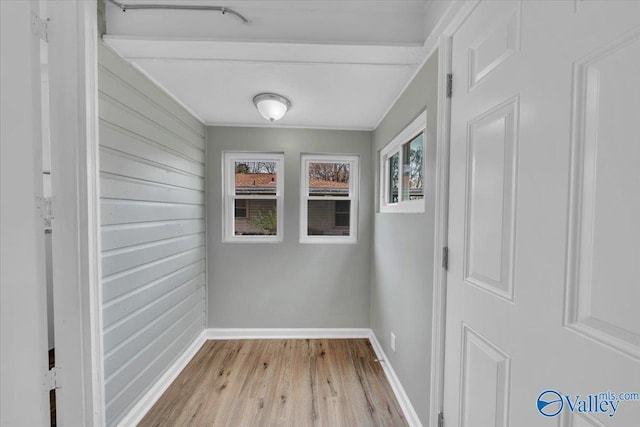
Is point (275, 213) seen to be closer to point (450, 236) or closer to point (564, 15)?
point (450, 236)

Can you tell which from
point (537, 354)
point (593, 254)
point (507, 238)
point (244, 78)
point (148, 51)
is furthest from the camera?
point (244, 78)

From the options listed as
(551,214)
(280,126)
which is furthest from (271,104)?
(551,214)

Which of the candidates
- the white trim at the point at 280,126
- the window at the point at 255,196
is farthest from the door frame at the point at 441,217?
the window at the point at 255,196

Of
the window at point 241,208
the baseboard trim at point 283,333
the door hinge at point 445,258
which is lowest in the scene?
the baseboard trim at point 283,333

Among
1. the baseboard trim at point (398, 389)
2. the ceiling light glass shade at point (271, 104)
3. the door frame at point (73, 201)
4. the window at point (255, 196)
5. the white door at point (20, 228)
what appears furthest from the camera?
the window at point (255, 196)

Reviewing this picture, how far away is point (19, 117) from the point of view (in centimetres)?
93

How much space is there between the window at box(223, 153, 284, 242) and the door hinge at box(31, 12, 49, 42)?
1761mm

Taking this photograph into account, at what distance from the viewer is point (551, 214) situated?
70 centimetres

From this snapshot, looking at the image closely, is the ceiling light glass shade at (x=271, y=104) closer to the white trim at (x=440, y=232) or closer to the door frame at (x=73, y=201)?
the door frame at (x=73, y=201)

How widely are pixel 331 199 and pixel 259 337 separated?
1.65 metres

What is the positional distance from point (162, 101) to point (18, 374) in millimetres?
1732

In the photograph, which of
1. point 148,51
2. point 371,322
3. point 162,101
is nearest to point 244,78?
point 148,51

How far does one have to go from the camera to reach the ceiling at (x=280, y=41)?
55.3 inches

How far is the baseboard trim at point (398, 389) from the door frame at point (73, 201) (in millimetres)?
1710
